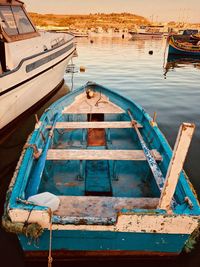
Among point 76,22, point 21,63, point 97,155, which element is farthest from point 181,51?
point 76,22

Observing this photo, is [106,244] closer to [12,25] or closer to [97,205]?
[97,205]

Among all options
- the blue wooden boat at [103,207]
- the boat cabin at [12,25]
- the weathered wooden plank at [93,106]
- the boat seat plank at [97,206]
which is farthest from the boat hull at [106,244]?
the boat cabin at [12,25]

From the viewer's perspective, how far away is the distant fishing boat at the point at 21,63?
693 centimetres

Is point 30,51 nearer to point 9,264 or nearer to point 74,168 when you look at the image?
point 74,168

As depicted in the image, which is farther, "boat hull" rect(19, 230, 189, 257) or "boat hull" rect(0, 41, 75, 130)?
"boat hull" rect(0, 41, 75, 130)

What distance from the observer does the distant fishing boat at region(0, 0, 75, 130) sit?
6934mm

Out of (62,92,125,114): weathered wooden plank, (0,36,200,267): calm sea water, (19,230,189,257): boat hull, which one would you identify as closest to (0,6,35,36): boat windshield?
(0,36,200,267): calm sea water

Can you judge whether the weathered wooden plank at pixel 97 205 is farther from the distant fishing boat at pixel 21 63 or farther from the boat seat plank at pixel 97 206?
the distant fishing boat at pixel 21 63

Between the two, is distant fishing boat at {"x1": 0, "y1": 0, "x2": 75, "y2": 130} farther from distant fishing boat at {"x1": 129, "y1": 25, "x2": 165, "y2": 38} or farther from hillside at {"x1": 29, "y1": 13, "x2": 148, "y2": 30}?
hillside at {"x1": 29, "y1": 13, "x2": 148, "y2": 30}

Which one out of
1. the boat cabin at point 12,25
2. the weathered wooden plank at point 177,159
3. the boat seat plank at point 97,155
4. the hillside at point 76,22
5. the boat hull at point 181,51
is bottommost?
the boat seat plank at point 97,155

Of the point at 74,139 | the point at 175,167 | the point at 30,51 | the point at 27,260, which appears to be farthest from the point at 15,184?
the point at 30,51

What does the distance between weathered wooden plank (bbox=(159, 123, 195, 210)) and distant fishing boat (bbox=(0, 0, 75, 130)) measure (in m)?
Result: 5.54

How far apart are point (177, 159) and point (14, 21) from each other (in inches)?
391

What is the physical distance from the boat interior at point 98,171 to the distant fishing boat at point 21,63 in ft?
5.62
